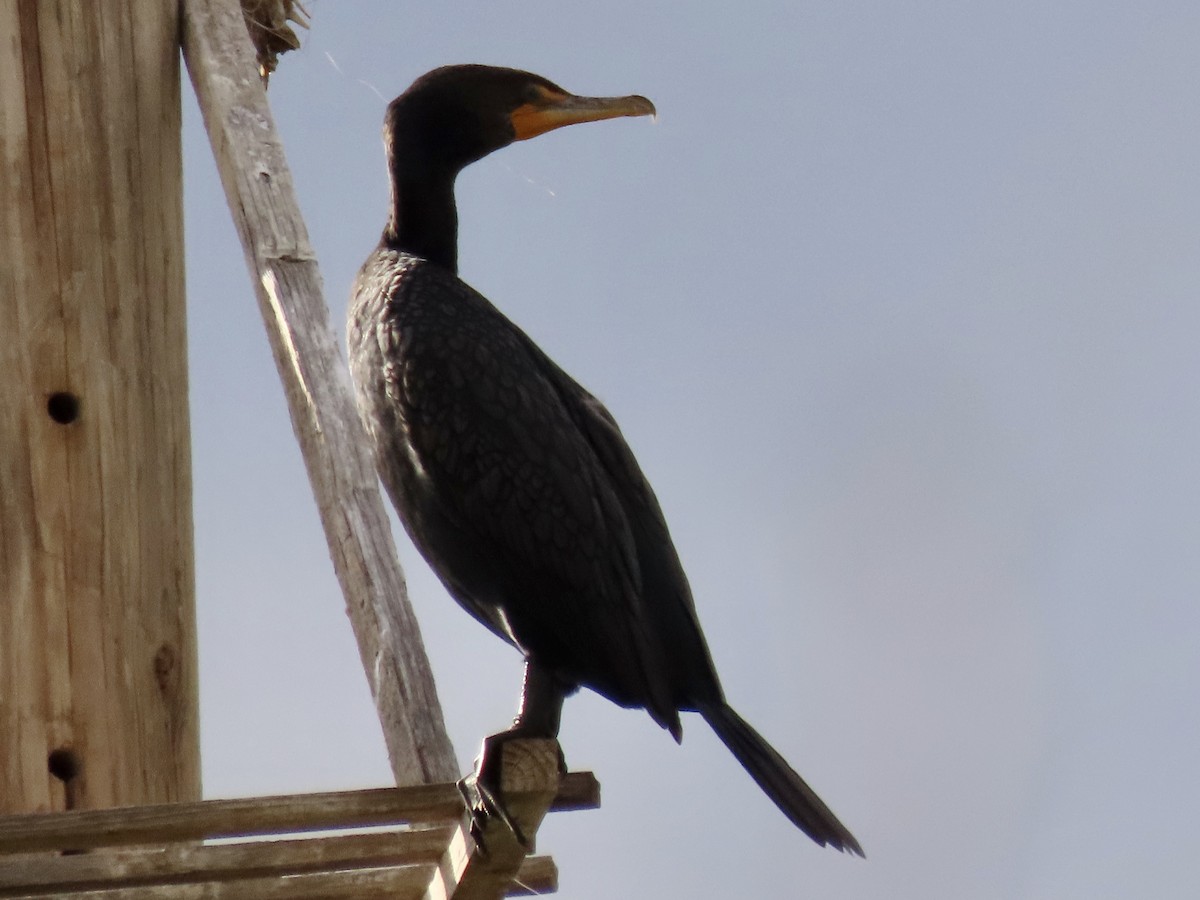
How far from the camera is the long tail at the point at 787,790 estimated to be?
3250 mm

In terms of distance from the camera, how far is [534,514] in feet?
11.1

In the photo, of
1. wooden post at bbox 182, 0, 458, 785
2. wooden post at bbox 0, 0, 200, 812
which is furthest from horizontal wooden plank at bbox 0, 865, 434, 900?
wooden post at bbox 0, 0, 200, 812

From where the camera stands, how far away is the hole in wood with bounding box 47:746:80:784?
12.8 ft

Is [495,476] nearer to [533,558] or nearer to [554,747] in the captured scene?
[533,558]

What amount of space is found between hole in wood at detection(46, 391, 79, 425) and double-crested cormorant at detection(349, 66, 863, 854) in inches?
27.5

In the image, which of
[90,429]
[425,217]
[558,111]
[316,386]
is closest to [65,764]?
[90,429]

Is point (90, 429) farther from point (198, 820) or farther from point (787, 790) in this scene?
point (787, 790)

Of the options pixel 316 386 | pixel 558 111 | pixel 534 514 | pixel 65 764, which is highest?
pixel 558 111

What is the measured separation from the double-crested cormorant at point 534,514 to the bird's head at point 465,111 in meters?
0.44

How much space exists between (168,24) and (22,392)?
1.06 meters

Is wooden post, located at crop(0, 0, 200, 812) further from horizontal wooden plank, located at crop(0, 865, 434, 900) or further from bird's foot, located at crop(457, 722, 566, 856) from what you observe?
bird's foot, located at crop(457, 722, 566, 856)

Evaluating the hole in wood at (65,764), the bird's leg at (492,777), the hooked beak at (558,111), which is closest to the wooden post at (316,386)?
the bird's leg at (492,777)

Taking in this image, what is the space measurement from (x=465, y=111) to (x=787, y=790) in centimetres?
168

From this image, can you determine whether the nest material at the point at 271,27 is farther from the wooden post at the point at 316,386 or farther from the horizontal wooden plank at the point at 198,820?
the horizontal wooden plank at the point at 198,820
